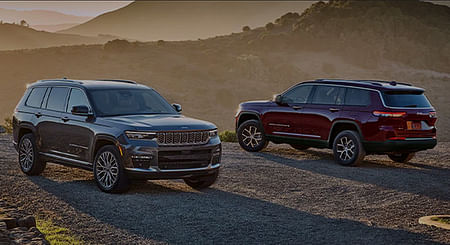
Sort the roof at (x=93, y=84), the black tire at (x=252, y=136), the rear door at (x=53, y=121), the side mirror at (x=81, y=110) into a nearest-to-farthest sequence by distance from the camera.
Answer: the side mirror at (x=81, y=110) → the roof at (x=93, y=84) → the rear door at (x=53, y=121) → the black tire at (x=252, y=136)

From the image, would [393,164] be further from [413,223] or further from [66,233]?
[66,233]

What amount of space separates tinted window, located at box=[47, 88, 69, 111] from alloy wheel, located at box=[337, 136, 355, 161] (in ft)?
20.1

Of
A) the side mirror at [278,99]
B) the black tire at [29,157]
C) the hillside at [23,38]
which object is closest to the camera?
the black tire at [29,157]

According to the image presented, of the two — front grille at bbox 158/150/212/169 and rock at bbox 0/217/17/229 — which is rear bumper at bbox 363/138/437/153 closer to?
front grille at bbox 158/150/212/169

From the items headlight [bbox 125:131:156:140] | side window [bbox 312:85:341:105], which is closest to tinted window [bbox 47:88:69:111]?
headlight [bbox 125:131:156:140]

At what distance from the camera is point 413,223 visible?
8711 millimetres

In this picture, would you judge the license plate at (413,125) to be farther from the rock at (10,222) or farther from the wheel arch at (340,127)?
the rock at (10,222)

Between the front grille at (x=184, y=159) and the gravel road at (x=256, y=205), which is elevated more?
the front grille at (x=184, y=159)

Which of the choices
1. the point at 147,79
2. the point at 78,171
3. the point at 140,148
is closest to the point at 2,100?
the point at 147,79

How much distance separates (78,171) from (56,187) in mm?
1981

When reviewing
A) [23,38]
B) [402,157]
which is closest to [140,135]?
[402,157]

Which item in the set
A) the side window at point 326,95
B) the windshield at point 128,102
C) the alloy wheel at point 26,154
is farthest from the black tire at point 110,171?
the side window at point 326,95

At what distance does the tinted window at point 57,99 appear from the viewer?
11570 millimetres

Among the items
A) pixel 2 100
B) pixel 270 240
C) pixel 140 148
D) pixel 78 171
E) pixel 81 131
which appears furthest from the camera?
pixel 2 100
